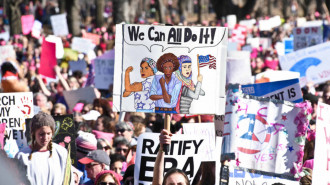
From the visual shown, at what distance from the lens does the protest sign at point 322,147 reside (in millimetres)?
6437

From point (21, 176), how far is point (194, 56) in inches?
78.1

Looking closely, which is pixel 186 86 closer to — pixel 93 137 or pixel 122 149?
pixel 93 137

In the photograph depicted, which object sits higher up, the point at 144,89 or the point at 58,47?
the point at 58,47

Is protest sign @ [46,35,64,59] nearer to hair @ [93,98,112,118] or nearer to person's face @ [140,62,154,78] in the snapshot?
hair @ [93,98,112,118]

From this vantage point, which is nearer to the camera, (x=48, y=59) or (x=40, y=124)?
(x=40, y=124)

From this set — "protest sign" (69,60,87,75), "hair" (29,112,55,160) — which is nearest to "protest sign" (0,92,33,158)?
"hair" (29,112,55,160)

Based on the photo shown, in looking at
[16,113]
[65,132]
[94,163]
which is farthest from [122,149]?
[16,113]

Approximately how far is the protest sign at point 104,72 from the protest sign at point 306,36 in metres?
4.14

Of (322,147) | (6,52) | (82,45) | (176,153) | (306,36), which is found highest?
(306,36)

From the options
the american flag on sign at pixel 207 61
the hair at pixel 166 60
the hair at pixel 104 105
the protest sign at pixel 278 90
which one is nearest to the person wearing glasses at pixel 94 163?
the hair at pixel 166 60

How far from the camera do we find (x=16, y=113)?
8.75 meters

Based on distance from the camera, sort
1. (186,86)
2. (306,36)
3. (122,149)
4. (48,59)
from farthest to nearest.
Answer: (306,36)
(48,59)
(122,149)
(186,86)

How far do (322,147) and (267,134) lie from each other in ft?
2.81

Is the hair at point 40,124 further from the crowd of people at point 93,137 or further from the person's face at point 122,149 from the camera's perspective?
the person's face at point 122,149
